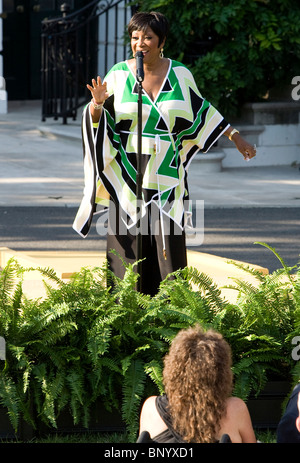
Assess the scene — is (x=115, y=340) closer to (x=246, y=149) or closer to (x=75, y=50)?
(x=246, y=149)

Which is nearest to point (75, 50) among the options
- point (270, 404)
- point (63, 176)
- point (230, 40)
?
point (230, 40)

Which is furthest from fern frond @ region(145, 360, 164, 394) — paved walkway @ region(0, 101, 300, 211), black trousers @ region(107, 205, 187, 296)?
paved walkway @ region(0, 101, 300, 211)

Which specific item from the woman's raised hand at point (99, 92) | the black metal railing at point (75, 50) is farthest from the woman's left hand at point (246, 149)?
the black metal railing at point (75, 50)

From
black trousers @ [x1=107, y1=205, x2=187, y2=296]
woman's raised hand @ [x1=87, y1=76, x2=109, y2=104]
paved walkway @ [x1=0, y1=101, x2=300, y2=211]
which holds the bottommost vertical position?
paved walkway @ [x1=0, y1=101, x2=300, y2=211]

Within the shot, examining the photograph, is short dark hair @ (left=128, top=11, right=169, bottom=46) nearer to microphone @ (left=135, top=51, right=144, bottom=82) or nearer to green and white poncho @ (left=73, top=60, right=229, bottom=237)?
green and white poncho @ (left=73, top=60, right=229, bottom=237)

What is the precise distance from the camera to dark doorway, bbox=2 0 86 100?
52.7 ft

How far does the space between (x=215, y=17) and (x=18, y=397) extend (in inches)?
374

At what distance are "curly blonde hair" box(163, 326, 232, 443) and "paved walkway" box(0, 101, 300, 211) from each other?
753 centimetres

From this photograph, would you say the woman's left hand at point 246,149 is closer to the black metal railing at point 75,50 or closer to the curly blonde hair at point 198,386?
the curly blonde hair at point 198,386

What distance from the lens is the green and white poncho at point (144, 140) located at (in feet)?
16.4

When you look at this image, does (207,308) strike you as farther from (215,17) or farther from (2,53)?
(2,53)

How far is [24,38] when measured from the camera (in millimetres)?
16359
